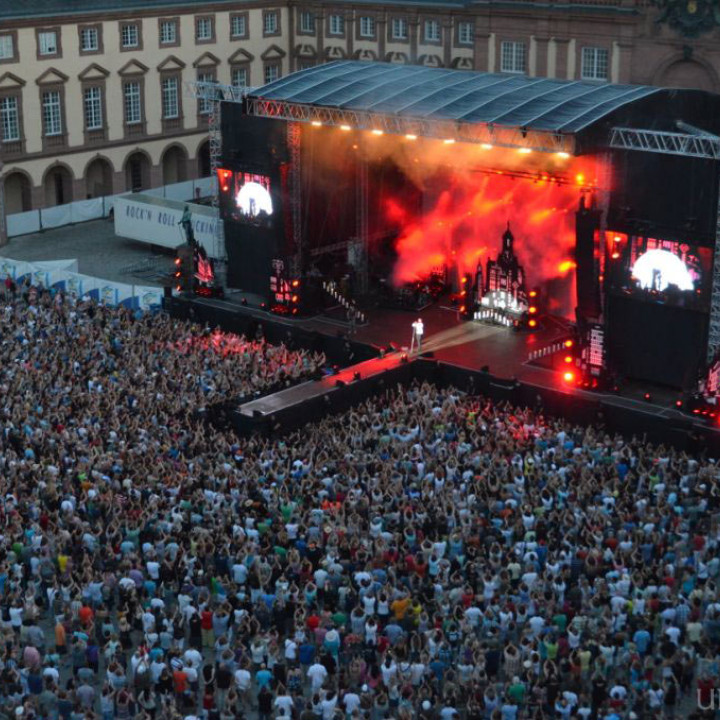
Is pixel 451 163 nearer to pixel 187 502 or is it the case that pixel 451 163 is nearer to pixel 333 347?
pixel 333 347

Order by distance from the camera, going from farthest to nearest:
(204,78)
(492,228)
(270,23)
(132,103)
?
(270,23), (204,78), (132,103), (492,228)

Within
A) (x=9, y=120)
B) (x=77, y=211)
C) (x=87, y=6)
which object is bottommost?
(x=77, y=211)

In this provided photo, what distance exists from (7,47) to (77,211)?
8166 millimetres

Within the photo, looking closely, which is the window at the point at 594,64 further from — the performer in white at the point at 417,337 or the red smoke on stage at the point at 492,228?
the performer in white at the point at 417,337

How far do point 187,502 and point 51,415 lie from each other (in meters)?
7.14

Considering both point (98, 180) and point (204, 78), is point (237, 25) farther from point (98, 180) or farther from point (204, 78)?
point (98, 180)

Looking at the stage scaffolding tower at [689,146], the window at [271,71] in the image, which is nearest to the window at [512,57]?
the window at [271,71]

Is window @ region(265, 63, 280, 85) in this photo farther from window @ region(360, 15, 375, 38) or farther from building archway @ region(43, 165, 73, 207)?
building archway @ region(43, 165, 73, 207)

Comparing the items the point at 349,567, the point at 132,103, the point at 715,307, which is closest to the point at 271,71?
the point at 132,103

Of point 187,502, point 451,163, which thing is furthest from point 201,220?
point 187,502

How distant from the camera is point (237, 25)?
68.9 meters

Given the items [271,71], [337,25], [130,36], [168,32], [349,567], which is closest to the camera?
[349,567]

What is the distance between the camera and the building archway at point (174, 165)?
69000 mm

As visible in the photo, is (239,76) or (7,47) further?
(239,76)
